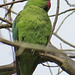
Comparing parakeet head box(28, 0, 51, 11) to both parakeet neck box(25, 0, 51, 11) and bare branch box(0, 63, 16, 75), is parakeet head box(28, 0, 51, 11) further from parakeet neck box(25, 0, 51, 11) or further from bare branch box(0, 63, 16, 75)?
bare branch box(0, 63, 16, 75)

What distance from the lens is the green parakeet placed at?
210 cm

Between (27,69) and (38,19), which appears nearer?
(38,19)

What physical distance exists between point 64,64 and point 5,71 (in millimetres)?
846

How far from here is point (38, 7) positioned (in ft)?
7.82

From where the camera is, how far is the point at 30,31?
210 cm

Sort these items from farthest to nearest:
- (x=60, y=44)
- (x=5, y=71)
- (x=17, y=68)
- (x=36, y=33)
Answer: (x=60, y=44)
(x=5, y=71)
(x=17, y=68)
(x=36, y=33)

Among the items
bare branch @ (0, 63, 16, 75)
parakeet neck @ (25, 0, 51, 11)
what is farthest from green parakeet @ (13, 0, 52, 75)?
bare branch @ (0, 63, 16, 75)

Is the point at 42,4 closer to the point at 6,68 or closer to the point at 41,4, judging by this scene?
the point at 41,4

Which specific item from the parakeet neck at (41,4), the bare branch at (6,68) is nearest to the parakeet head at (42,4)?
the parakeet neck at (41,4)

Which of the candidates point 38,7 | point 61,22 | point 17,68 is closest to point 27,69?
point 17,68

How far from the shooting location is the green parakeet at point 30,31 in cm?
210

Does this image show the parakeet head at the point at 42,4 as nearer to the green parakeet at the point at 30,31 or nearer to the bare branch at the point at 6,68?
the green parakeet at the point at 30,31

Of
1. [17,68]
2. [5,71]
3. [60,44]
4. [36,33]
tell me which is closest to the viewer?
[36,33]

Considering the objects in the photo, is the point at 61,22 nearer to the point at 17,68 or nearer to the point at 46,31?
the point at 46,31
